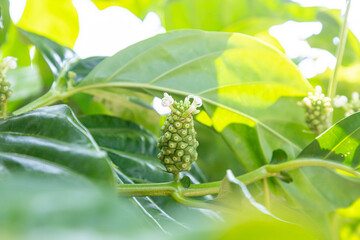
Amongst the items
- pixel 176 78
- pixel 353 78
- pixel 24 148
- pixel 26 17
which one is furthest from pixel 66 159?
pixel 353 78

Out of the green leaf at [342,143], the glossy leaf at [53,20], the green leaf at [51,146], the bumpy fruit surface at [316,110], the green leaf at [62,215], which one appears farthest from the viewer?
the glossy leaf at [53,20]

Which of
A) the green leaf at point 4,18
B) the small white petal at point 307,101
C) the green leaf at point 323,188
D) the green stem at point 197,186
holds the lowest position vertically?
the green leaf at point 323,188

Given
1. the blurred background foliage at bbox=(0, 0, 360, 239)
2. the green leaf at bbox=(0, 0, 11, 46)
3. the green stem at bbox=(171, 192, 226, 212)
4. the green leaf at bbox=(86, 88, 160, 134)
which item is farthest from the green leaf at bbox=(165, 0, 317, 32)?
the green stem at bbox=(171, 192, 226, 212)

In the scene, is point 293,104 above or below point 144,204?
above

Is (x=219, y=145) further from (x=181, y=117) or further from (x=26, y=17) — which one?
(x=26, y=17)

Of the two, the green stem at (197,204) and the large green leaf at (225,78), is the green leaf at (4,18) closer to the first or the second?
the large green leaf at (225,78)

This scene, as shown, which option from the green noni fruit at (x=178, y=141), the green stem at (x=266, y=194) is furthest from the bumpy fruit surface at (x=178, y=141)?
the green stem at (x=266, y=194)
